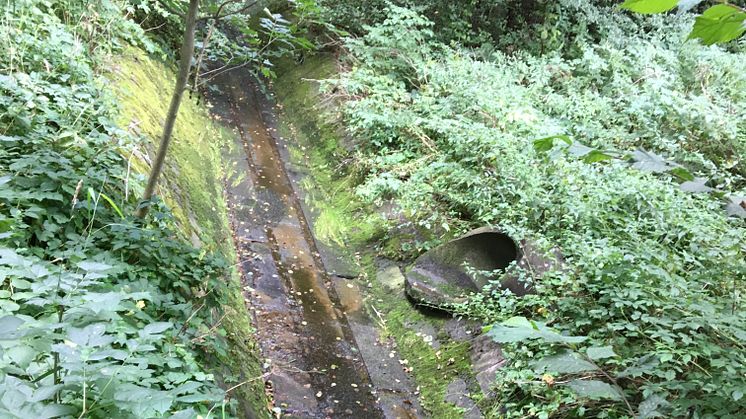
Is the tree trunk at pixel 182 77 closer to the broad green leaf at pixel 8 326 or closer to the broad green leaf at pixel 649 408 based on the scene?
the broad green leaf at pixel 8 326

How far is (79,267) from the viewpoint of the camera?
71.7 inches

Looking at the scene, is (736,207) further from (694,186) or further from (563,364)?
(563,364)

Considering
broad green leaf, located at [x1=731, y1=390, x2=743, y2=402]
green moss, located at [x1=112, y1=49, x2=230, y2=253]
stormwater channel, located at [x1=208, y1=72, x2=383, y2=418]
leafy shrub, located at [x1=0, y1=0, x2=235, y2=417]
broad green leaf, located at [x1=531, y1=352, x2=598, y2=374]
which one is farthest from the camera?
green moss, located at [x1=112, y1=49, x2=230, y2=253]

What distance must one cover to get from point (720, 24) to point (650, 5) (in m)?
0.16

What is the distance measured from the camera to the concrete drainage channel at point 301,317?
3996 mm

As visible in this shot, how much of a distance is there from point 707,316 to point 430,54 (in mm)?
6044

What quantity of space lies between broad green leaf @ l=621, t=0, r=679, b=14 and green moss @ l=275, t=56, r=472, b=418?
3637 millimetres

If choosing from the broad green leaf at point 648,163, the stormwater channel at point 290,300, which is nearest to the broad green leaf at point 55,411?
the broad green leaf at point 648,163

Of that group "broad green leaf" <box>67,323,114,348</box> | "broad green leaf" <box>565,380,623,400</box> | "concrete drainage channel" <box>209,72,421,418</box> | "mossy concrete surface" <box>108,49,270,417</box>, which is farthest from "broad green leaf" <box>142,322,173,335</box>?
"concrete drainage channel" <box>209,72,421,418</box>

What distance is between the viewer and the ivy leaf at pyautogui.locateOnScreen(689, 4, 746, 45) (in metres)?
0.90

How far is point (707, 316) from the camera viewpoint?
9.42ft

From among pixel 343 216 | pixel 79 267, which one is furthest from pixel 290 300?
pixel 79 267

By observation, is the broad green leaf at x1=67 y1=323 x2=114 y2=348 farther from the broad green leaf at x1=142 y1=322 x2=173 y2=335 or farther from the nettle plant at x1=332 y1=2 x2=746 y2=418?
the nettle plant at x1=332 y1=2 x2=746 y2=418

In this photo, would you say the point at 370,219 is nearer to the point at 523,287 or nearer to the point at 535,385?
the point at 523,287
